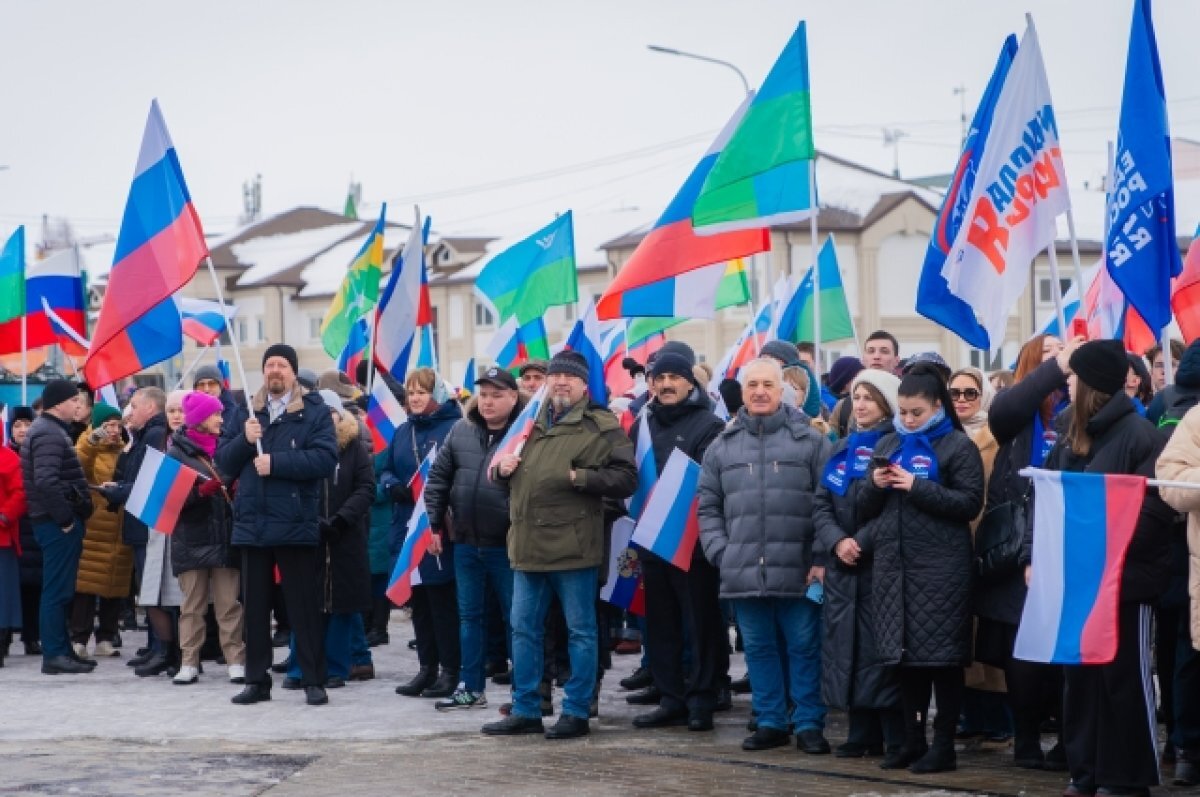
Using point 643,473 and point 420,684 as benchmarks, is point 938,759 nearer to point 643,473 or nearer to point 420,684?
point 643,473

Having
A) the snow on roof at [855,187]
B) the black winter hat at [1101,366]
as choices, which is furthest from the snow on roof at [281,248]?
the black winter hat at [1101,366]

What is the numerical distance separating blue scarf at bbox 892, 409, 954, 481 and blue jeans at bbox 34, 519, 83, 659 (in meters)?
7.15

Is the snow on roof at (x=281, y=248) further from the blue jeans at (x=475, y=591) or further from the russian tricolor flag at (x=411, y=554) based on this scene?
the blue jeans at (x=475, y=591)

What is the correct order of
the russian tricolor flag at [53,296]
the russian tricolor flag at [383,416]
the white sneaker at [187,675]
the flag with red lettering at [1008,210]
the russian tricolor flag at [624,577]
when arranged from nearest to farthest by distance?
the flag with red lettering at [1008,210] < the russian tricolor flag at [624,577] < the white sneaker at [187,675] < the russian tricolor flag at [383,416] < the russian tricolor flag at [53,296]

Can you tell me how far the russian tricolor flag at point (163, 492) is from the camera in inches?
500

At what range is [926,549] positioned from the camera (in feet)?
29.4

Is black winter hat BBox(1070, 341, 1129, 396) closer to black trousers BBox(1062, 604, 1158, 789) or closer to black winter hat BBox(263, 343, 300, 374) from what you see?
black trousers BBox(1062, 604, 1158, 789)

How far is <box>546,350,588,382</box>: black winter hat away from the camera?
416 inches

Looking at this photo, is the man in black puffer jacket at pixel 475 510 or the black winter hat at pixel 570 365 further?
the man in black puffer jacket at pixel 475 510

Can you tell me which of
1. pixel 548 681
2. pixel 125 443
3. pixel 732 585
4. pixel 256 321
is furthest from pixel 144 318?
pixel 256 321

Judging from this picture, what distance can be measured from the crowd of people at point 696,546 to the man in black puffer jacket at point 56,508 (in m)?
0.02

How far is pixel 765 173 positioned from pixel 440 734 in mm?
3857

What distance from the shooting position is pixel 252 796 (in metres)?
8.60

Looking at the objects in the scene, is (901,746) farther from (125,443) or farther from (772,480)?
(125,443)
